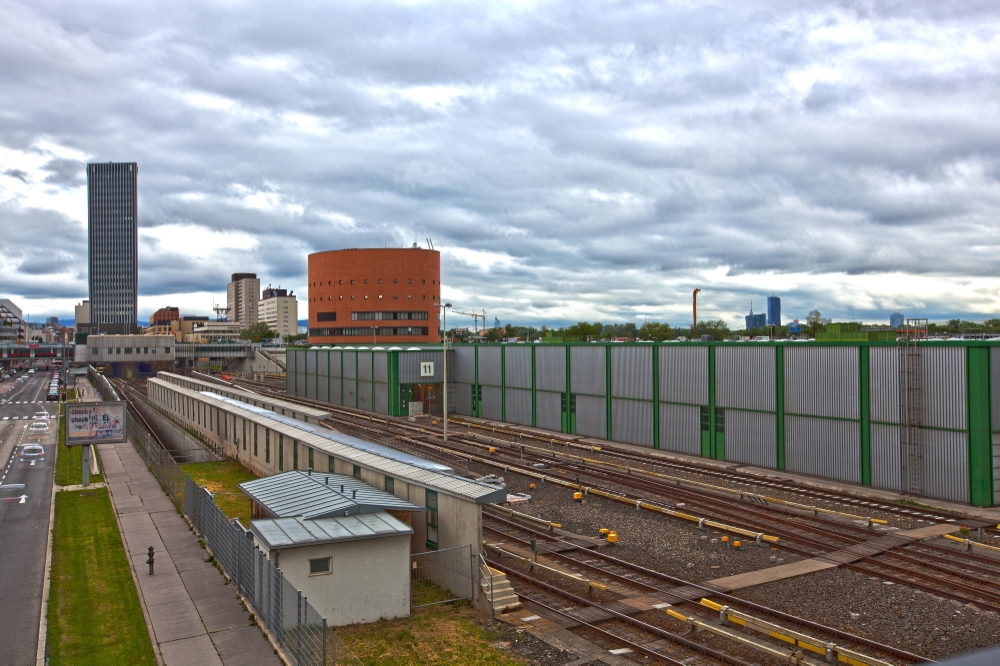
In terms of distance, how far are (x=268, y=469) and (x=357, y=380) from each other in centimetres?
4376

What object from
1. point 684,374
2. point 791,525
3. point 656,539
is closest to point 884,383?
point 791,525

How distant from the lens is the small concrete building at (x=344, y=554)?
60.3 feet

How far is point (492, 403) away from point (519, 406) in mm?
4907

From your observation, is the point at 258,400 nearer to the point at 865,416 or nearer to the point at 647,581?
the point at 865,416

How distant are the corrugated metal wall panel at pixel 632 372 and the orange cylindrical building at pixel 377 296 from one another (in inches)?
3325

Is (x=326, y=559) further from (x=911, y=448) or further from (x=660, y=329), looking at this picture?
(x=660, y=329)

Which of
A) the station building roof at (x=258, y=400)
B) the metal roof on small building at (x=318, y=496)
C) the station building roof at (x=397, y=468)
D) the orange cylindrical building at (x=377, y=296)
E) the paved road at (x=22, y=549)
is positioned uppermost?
the orange cylindrical building at (x=377, y=296)

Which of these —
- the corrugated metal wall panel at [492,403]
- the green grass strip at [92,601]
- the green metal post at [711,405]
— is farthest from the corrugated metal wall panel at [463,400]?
the green grass strip at [92,601]

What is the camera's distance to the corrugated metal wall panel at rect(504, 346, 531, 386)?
6375cm

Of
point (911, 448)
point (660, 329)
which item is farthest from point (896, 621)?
point (660, 329)

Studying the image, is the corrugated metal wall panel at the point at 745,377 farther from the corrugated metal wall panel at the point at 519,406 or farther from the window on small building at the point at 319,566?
the window on small building at the point at 319,566

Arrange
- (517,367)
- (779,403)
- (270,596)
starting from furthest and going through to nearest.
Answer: (517,367) < (779,403) < (270,596)

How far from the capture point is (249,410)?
48.7 m

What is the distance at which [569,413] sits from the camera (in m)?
58.8
